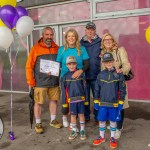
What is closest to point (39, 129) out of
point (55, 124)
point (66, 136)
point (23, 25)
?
point (55, 124)

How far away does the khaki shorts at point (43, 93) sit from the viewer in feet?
13.9

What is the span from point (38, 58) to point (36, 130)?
1316 mm

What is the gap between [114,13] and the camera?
646 cm

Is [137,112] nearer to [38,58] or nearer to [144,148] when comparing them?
[144,148]

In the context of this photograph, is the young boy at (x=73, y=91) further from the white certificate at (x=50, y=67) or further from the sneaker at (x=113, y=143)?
the sneaker at (x=113, y=143)

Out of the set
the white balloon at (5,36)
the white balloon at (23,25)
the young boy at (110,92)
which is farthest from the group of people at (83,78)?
the white balloon at (5,36)

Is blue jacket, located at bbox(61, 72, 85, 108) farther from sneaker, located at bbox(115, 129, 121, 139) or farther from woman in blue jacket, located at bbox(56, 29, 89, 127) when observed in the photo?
sneaker, located at bbox(115, 129, 121, 139)

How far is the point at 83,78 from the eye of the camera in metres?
3.96

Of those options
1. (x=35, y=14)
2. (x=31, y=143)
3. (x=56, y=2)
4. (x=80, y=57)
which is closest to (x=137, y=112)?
(x=80, y=57)

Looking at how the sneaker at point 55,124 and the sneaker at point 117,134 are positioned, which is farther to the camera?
the sneaker at point 55,124

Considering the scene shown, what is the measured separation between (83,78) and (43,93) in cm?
80

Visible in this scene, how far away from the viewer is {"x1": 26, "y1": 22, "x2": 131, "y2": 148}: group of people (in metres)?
3.56

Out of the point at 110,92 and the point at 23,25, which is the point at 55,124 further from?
the point at 23,25

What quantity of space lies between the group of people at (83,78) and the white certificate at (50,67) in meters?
0.05
